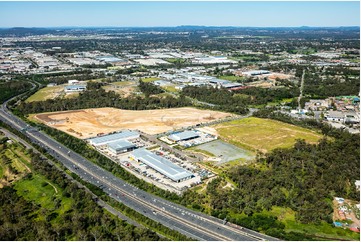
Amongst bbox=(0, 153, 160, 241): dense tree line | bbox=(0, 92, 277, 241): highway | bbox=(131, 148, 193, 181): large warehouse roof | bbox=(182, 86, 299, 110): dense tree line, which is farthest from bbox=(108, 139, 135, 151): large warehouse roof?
bbox=(182, 86, 299, 110): dense tree line

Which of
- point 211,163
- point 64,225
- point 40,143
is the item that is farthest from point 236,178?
point 40,143

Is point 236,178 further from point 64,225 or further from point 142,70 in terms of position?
point 142,70

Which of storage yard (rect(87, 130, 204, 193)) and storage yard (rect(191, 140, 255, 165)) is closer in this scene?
storage yard (rect(87, 130, 204, 193))

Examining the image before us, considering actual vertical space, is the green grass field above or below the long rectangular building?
above

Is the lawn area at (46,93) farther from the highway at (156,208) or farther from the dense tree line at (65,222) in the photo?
the dense tree line at (65,222)

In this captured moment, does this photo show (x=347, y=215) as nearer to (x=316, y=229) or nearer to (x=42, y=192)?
(x=316, y=229)

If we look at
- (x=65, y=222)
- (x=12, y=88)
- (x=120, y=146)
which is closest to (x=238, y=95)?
(x=120, y=146)

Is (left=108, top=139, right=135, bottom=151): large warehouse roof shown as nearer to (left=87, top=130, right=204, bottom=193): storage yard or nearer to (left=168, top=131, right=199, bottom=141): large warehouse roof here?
(left=87, top=130, right=204, bottom=193): storage yard
